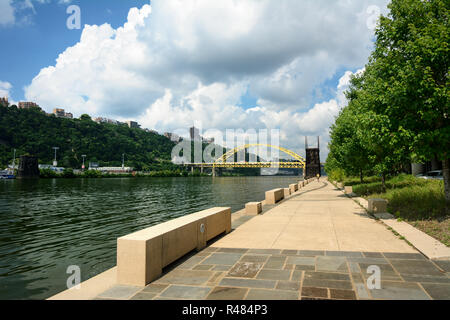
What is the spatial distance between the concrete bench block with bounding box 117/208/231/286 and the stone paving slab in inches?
7.9

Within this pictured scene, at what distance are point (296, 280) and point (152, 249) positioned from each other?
2.67 meters

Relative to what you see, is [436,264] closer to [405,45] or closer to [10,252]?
[405,45]

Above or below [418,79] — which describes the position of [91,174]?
below

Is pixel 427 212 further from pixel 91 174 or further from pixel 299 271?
pixel 91 174

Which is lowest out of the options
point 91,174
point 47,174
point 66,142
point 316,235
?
point 316,235

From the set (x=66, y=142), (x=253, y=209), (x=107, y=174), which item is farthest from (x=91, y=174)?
(x=253, y=209)

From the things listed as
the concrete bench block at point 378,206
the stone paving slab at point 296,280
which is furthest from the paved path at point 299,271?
the concrete bench block at point 378,206

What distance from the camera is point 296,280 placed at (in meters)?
5.25

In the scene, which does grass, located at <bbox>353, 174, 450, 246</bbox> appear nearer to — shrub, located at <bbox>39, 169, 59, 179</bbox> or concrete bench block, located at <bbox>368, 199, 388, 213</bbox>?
concrete bench block, located at <bbox>368, 199, 388, 213</bbox>

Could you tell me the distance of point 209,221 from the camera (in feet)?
27.5

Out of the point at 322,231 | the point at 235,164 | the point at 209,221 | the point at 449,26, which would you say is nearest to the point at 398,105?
the point at 449,26

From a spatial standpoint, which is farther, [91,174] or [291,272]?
[91,174]

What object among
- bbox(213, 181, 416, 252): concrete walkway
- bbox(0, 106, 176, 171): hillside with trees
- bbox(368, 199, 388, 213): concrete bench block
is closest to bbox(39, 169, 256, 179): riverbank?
bbox(0, 106, 176, 171): hillside with trees

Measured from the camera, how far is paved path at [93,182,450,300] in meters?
4.68
